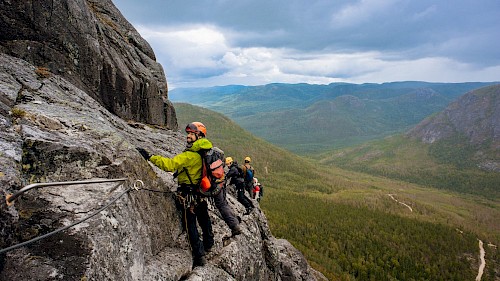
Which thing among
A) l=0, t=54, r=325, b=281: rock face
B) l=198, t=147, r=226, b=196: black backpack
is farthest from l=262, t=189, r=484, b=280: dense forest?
l=198, t=147, r=226, b=196: black backpack

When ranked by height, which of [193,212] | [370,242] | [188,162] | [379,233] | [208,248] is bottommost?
[379,233]

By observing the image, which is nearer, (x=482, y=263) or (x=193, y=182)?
(x=193, y=182)

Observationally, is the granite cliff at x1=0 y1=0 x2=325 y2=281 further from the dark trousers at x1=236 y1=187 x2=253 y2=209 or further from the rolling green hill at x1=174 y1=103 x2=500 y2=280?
the rolling green hill at x1=174 y1=103 x2=500 y2=280

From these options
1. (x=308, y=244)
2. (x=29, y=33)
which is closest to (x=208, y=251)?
(x=29, y=33)

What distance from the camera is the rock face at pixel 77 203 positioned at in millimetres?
5371

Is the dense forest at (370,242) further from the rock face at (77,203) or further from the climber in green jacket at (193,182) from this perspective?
Result: the rock face at (77,203)

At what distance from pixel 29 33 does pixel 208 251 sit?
10.9 metres

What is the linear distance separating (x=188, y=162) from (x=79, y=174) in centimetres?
299

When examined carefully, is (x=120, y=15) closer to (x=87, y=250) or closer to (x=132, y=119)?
(x=132, y=119)

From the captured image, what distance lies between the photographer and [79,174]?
723 cm

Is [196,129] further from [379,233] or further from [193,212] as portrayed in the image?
[379,233]

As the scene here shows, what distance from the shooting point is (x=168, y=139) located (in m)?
18.6

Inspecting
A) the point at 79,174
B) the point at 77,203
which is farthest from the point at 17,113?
the point at 77,203

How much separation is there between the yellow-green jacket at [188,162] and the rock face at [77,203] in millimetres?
856
